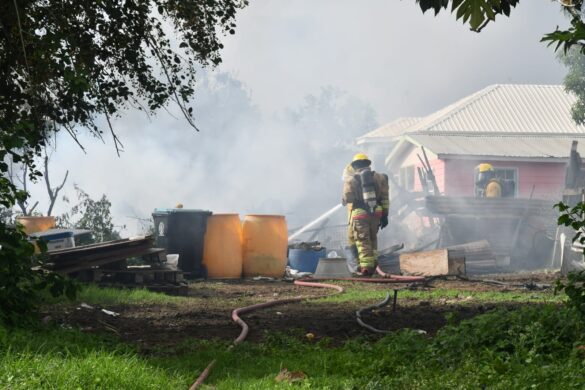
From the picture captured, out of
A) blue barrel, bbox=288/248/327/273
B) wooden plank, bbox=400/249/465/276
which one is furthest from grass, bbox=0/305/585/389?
blue barrel, bbox=288/248/327/273

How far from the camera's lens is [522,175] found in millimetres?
33875

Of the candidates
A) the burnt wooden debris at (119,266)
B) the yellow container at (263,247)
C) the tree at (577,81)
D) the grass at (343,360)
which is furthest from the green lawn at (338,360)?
the tree at (577,81)

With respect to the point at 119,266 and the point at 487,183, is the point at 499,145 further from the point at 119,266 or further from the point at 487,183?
the point at 119,266

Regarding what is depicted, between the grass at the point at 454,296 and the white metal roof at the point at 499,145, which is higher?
the white metal roof at the point at 499,145

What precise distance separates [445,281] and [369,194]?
273 centimetres

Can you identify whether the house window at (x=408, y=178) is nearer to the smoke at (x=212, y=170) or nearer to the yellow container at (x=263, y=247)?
the smoke at (x=212, y=170)

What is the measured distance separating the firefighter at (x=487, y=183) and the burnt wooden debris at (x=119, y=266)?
41.1ft

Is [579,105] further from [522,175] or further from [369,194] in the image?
[369,194]

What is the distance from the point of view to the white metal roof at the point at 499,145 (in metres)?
32.7

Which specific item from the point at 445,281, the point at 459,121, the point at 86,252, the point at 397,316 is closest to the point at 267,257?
the point at 445,281

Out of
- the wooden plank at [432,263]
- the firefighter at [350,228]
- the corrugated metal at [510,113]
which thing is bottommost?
the wooden plank at [432,263]

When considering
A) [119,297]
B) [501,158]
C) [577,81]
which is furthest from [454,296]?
[577,81]

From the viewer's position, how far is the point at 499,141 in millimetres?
35625

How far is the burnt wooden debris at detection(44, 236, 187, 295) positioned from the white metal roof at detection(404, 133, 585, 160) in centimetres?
2077
